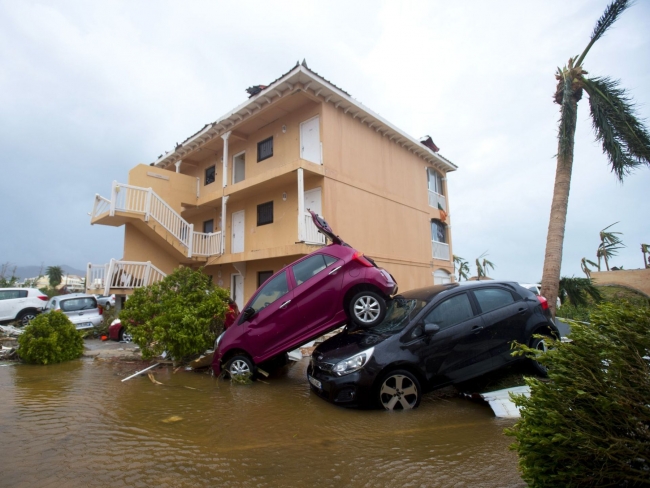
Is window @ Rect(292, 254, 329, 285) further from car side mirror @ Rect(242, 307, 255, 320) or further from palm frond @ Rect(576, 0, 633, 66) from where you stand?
palm frond @ Rect(576, 0, 633, 66)

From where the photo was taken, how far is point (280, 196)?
46.1 feet

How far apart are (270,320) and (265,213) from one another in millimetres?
8817

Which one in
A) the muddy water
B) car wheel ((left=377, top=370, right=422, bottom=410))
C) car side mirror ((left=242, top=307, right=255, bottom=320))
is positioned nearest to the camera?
the muddy water

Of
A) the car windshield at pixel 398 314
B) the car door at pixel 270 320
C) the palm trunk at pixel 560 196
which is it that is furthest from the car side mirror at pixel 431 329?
the palm trunk at pixel 560 196

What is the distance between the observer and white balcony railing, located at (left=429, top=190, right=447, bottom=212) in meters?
18.7

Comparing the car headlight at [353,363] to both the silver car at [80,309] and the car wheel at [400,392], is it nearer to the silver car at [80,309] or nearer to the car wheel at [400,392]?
the car wheel at [400,392]

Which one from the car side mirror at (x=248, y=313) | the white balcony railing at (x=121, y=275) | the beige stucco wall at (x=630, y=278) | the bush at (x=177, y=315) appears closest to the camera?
the car side mirror at (x=248, y=313)

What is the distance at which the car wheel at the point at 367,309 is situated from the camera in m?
6.02

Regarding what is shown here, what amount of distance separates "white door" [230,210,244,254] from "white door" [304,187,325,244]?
3785 mm

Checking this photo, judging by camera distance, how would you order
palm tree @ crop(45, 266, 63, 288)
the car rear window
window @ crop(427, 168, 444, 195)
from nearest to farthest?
the car rear window → window @ crop(427, 168, 444, 195) → palm tree @ crop(45, 266, 63, 288)

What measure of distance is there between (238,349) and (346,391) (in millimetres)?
2595

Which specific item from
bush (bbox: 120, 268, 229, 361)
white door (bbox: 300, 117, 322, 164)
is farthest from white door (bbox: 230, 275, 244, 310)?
bush (bbox: 120, 268, 229, 361)

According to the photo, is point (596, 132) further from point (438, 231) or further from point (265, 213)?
point (265, 213)

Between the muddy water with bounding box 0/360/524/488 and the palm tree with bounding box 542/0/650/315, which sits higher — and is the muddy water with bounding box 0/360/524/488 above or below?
below
